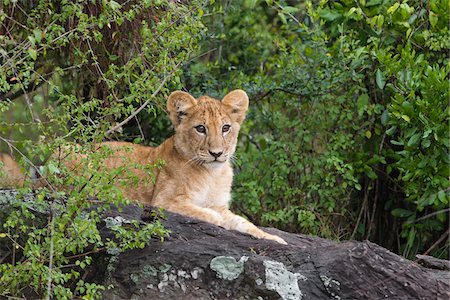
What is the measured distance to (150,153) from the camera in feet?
22.6

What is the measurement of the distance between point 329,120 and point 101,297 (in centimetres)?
371

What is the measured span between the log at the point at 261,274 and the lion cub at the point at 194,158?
1.15 m

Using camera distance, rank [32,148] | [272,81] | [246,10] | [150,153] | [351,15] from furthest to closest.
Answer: [246,10]
[272,81]
[351,15]
[150,153]
[32,148]

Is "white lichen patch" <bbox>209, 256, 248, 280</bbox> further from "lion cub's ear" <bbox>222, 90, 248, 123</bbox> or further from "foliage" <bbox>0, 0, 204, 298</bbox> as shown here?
"lion cub's ear" <bbox>222, 90, 248, 123</bbox>

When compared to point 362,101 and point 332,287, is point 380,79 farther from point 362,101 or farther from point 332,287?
point 332,287

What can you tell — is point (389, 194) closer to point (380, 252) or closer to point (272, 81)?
point (272, 81)

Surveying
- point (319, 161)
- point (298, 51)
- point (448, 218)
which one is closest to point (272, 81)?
point (298, 51)

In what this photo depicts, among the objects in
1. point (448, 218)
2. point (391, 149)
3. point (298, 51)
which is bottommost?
point (448, 218)

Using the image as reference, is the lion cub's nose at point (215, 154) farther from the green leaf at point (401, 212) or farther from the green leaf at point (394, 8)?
the green leaf at point (401, 212)

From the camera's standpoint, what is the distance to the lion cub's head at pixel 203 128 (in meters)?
6.57

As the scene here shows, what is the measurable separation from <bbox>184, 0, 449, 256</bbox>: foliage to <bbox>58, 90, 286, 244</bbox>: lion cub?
1.08 meters

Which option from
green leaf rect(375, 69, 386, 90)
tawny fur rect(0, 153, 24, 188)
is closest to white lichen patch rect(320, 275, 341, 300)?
tawny fur rect(0, 153, 24, 188)

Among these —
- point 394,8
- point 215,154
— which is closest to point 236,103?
point 215,154

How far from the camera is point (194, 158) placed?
662 cm
